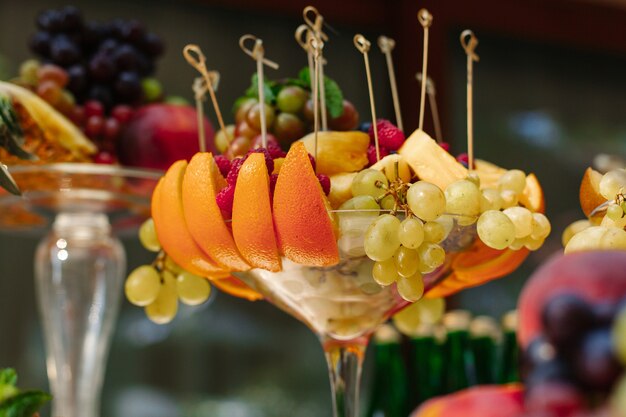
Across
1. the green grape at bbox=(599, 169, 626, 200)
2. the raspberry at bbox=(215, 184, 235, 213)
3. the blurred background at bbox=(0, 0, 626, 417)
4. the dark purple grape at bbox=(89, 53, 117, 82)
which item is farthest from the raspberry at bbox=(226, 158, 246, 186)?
the blurred background at bbox=(0, 0, 626, 417)

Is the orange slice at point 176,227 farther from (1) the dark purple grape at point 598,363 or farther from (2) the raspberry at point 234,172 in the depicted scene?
(1) the dark purple grape at point 598,363

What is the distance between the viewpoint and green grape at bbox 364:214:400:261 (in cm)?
44

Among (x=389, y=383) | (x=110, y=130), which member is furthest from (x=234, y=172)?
(x=389, y=383)

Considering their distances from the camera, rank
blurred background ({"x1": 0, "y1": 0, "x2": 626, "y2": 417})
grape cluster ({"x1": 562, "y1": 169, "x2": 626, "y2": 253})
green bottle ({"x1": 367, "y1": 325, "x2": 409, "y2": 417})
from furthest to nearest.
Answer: blurred background ({"x1": 0, "y1": 0, "x2": 626, "y2": 417}) → green bottle ({"x1": 367, "y1": 325, "x2": 409, "y2": 417}) → grape cluster ({"x1": 562, "y1": 169, "x2": 626, "y2": 253})

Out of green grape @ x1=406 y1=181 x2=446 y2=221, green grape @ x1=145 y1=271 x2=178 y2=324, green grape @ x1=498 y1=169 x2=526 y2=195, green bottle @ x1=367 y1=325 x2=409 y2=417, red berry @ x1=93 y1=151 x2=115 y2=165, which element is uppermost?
red berry @ x1=93 y1=151 x2=115 y2=165

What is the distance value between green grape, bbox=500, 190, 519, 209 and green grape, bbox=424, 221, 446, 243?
5 centimetres

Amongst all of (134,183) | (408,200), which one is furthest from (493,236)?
(134,183)

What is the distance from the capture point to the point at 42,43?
884 millimetres

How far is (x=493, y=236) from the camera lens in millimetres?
451

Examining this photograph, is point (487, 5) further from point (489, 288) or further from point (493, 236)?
point (493, 236)

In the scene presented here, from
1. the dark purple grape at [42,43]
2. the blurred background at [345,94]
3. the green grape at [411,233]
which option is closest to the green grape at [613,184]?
the green grape at [411,233]

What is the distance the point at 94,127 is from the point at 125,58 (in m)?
0.10

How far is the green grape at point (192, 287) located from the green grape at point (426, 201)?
0.74 feet

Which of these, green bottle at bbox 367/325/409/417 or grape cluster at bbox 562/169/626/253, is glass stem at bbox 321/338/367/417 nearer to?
grape cluster at bbox 562/169/626/253
